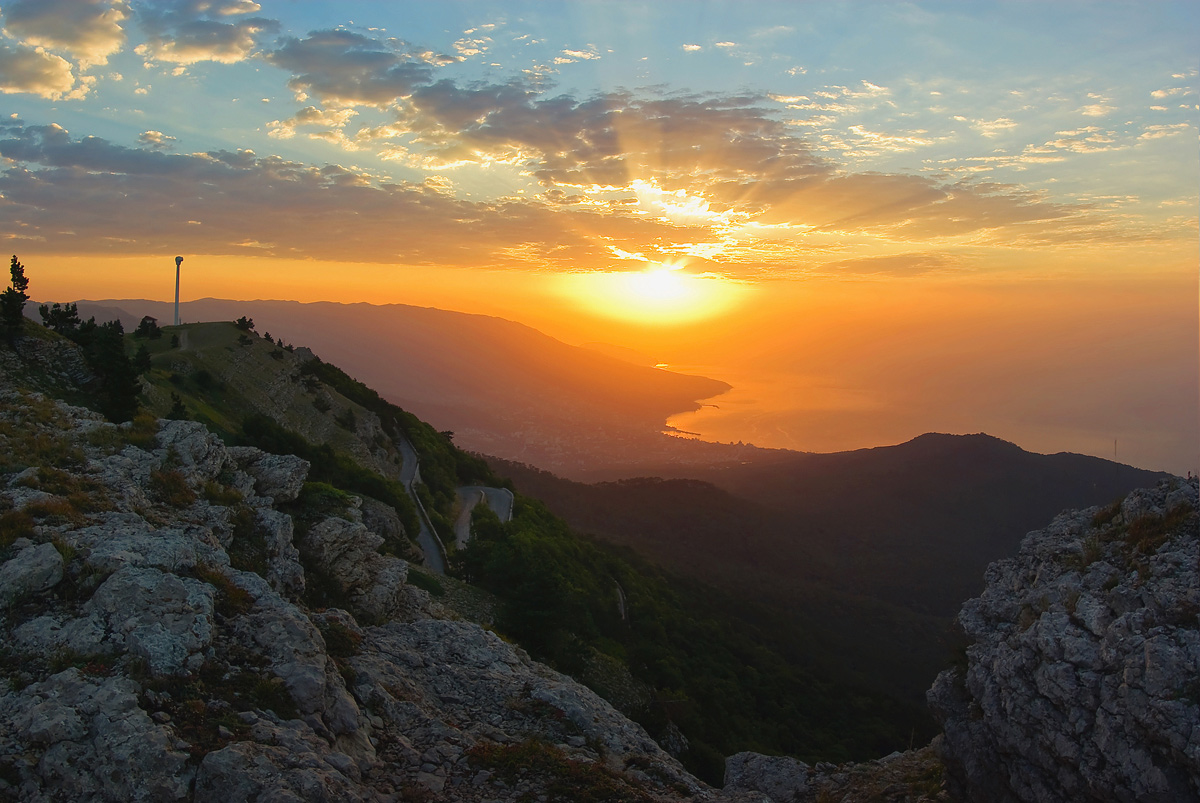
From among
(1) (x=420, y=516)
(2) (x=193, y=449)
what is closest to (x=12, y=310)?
(2) (x=193, y=449)

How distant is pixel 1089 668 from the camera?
23.1 ft

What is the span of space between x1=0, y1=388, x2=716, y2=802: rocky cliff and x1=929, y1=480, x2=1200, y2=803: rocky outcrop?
358cm

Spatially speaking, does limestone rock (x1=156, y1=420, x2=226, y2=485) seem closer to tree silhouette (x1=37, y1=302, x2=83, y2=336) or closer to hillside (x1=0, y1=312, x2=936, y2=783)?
hillside (x1=0, y1=312, x2=936, y2=783)

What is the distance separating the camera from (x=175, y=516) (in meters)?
9.80

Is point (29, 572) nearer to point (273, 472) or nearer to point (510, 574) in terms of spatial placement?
point (273, 472)

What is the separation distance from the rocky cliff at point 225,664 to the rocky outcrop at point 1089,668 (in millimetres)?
3579

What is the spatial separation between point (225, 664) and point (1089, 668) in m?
9.00

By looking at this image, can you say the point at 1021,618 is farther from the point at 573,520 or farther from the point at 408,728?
the point at 573,520

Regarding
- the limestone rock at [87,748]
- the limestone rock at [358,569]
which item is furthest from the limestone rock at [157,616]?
the limestone rock at [358,569]

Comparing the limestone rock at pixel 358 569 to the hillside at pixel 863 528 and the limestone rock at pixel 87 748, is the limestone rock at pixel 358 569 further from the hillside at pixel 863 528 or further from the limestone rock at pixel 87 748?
the hillside at pixel 863 528

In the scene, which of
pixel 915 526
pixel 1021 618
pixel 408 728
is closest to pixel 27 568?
pixel 408 728

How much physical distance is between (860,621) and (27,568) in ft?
122

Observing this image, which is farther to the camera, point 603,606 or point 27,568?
point 603,606

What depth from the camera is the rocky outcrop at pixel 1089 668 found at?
6227mm
